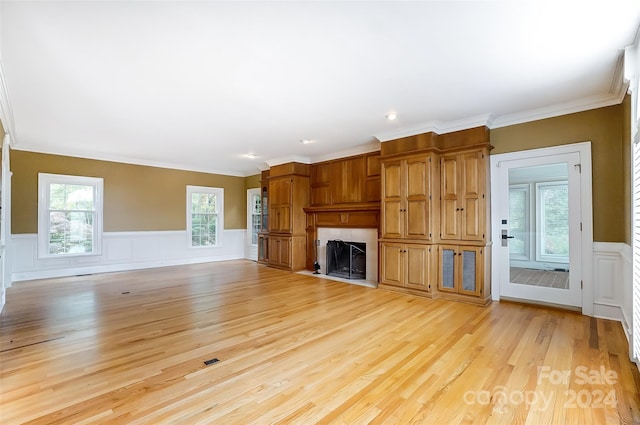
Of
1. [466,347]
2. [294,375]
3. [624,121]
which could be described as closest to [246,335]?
[294,375]

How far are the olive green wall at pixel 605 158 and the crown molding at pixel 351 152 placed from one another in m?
2.72

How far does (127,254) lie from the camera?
692 cm

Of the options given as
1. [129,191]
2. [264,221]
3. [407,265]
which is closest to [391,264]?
[407,265]

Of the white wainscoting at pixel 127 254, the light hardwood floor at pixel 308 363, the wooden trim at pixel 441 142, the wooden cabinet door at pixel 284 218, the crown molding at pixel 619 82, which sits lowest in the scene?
the light hardwood floor at pixel 308 363

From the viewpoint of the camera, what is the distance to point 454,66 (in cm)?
278

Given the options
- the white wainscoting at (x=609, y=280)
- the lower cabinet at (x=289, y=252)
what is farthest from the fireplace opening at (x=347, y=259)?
the white wainscoting at (x=609, y=280)

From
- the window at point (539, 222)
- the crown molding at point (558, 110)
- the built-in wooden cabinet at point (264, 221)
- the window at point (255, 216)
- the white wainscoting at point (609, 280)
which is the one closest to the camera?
the white wainscoting at point (609, 280)

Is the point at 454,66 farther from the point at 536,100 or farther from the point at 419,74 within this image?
the point at 536,100

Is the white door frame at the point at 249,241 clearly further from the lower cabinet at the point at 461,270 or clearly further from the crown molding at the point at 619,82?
the crown molding at the point at 619,82

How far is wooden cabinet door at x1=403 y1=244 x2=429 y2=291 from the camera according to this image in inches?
176

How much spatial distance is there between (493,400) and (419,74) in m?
2.78

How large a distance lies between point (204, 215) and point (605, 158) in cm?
818

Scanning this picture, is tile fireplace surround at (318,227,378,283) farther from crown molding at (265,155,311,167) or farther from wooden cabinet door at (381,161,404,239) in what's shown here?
crown molding at (265,155,311,167)

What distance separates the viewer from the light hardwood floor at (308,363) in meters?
1.79
